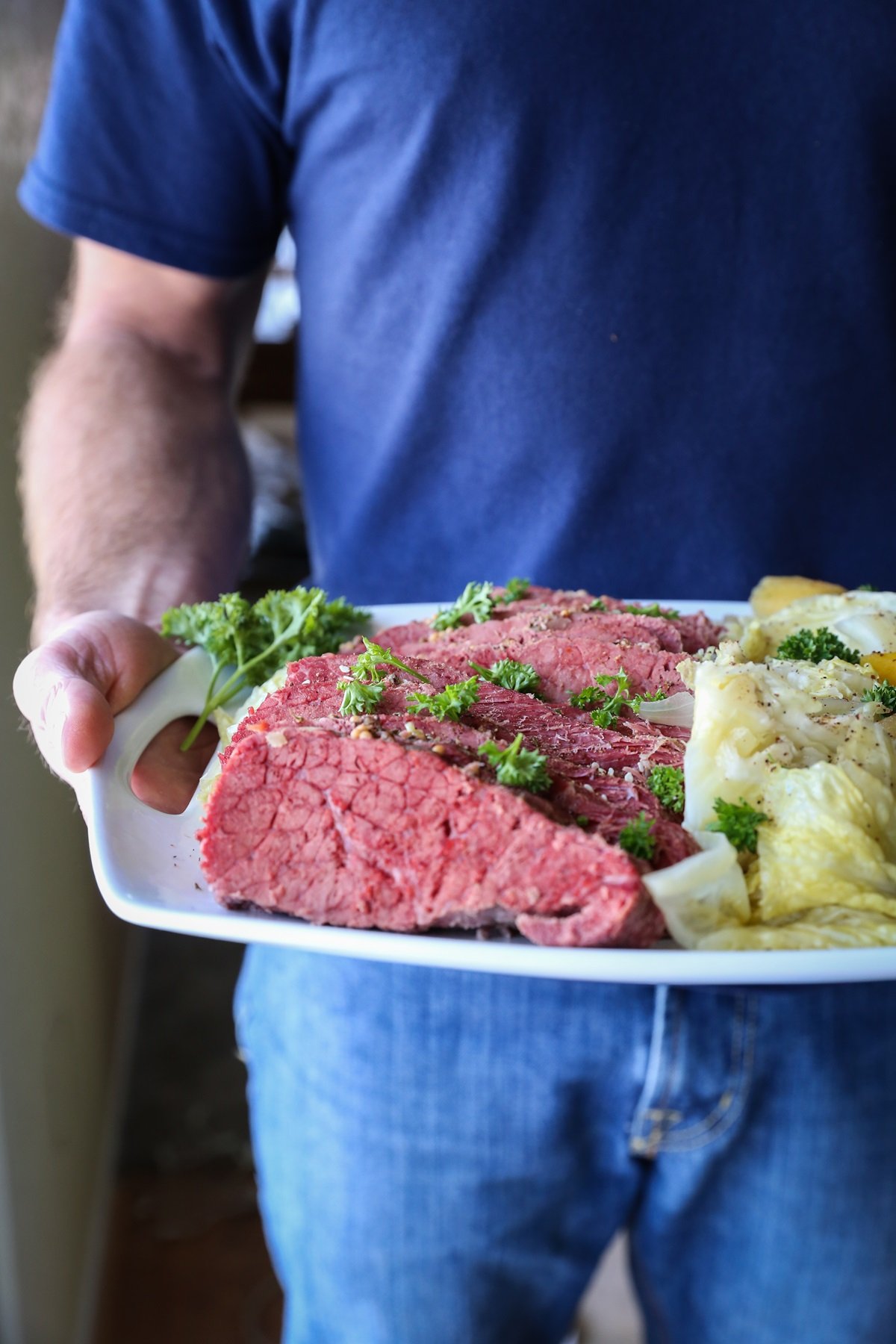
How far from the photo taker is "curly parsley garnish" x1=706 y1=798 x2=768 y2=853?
186 cm

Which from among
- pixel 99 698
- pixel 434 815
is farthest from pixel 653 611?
pixel 99 698

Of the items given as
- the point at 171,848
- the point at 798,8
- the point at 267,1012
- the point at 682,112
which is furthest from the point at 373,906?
the point at 798,8

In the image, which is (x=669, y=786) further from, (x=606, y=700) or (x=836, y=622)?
(x=836, y=622)

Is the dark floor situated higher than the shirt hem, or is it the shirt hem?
the shirt hem

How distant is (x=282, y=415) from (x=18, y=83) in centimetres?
318

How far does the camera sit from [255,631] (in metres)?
2.49

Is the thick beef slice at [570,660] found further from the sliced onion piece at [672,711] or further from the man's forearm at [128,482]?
the man's forearm at [128,482]

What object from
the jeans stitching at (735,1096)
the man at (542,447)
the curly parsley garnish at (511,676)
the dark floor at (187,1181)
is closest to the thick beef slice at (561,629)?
the curly parsley garnish at (511,676)

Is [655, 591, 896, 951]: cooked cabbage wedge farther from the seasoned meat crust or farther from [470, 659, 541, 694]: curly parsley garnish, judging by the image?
[470, 659, 541, 694]: curly parsley garnish

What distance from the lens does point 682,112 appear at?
8.72ft

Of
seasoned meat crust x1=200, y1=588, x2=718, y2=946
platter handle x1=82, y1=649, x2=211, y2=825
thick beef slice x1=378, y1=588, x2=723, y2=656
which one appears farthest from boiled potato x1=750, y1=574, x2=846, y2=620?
platter handle x1=82, y1=649, x2=211, y2=825

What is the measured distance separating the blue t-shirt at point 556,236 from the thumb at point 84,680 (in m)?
1.00

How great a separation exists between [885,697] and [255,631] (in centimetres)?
129

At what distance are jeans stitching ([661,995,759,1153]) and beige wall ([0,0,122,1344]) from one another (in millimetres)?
1612
